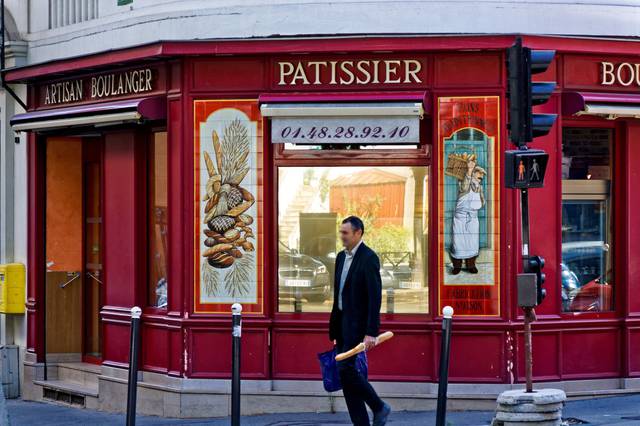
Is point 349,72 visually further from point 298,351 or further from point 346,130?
point 298,351

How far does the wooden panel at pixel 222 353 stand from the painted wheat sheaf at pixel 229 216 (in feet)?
1.45

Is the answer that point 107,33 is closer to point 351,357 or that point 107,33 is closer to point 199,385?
point 199,385

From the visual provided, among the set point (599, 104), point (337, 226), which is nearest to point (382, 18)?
point (337, 226)

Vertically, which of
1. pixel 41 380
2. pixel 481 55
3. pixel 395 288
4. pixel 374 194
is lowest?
pixel 41 380

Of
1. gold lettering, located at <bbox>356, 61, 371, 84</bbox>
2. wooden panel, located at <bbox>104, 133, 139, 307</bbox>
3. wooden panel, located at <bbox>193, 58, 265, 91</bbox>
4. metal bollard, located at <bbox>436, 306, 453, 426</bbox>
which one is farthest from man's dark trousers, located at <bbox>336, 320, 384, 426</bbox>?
wooden panel, located at <bbox>104, 133, 139, 307</bbox>

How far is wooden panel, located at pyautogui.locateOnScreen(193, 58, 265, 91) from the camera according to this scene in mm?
13734

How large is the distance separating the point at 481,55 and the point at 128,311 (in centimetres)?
500

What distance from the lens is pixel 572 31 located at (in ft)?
44.5

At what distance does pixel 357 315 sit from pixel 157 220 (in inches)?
173

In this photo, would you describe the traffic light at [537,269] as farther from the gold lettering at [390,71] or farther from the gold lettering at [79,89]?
the gold lettering at [79,89]

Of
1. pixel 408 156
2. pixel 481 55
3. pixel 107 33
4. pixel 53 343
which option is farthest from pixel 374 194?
pixel 53 343

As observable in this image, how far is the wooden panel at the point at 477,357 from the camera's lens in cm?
1327

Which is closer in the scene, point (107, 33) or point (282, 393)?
point (282, 393)

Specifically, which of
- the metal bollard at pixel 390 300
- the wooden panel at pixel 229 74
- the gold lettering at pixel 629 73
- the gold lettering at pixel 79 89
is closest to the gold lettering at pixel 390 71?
the wooden panel at pixel 229 74
